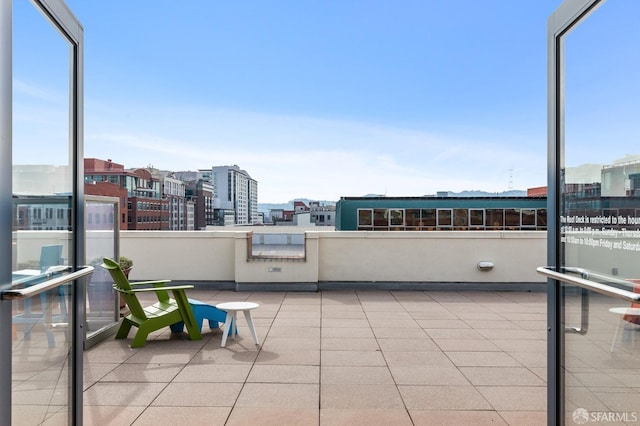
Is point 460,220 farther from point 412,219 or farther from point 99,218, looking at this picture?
point 99,218

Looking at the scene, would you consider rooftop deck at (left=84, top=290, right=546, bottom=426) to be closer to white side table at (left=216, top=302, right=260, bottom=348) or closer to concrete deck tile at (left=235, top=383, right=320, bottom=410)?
concrete deck tile at (left=235, top=383, right=320, bottom=410)

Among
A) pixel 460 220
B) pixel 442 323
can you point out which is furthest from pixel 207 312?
pixel 460 220

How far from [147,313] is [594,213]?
187 inches

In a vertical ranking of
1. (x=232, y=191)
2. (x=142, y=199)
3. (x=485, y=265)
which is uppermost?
(x=232, y=191)

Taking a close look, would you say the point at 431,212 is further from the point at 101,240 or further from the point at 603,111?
the point at 603,111

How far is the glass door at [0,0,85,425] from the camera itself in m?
1.89

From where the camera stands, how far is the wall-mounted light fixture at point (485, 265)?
9.15 metres

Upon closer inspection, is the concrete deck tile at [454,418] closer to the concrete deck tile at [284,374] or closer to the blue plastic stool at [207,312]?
the concrete deck tile at [284,374]

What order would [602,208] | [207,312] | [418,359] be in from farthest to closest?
[207,312]
[418,359]
[602,208]

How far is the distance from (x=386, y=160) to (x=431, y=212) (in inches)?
1708

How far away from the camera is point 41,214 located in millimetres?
2279

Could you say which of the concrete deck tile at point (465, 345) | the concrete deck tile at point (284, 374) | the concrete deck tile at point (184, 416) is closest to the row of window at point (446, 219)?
the concrete deck tile at point (465, 345)

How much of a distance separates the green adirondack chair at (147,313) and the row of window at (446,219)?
1833 cm

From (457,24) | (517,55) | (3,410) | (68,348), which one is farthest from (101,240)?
(517,55)
